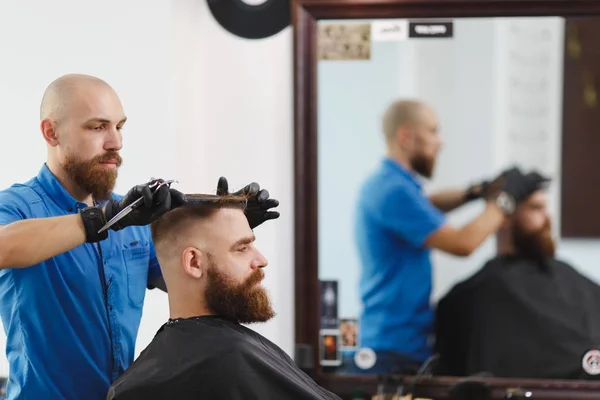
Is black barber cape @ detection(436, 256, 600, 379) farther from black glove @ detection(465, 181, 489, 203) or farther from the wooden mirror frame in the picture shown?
black glove @ detection(465, 181, 489, 203)

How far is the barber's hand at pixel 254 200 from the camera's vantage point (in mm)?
2289

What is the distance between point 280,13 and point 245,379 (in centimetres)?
153

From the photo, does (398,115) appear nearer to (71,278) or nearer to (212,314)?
(212,314)

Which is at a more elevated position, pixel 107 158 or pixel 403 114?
pixel 403 114

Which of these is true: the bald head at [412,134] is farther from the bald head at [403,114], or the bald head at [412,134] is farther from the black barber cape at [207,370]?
the black barber cape at [207,370]

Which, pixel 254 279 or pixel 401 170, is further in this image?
pixel 401 170

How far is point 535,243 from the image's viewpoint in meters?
3.09

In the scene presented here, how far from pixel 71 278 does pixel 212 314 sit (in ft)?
1.19

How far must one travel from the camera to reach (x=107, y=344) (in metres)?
2.25

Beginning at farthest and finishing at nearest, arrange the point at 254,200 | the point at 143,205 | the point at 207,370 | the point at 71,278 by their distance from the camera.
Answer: the point at 254,200
the point at 71,278
the point at 207,370
the point at 143,205

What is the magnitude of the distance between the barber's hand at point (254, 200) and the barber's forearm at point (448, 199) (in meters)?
0.92

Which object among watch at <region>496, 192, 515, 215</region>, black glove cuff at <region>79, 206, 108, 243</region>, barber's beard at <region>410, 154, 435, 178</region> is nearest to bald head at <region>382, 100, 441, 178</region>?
barber's beard at <region>410, 154, 435, 178</region>

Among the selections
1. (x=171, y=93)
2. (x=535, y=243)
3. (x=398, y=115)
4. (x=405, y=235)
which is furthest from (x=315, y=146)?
(x=535, y=243)

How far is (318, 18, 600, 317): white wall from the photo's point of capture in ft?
10.00
